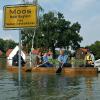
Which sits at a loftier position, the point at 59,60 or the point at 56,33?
the point at 56,33

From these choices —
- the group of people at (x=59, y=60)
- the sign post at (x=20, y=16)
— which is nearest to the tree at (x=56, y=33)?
the group of people at (x=59, y=60)

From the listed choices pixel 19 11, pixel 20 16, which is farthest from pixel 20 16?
pixel 19 11

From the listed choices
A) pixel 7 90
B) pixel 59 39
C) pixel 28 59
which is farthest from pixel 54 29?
pixel 7 90

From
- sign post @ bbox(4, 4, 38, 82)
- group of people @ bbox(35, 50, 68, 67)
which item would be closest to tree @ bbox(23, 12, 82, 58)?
group of people @ bbox(35, 50, 68, 67)

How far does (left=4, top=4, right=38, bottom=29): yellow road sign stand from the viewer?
14.3m

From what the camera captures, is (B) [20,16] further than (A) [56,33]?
No

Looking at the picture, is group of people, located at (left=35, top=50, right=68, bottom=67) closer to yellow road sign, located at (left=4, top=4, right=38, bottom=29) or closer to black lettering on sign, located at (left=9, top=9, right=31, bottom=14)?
yellow road sign, located at (left=4, top=4, right=38, bottom=29)

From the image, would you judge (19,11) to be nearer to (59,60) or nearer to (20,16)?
(20,16)

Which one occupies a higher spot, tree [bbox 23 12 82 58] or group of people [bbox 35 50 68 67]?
tree [bbox 23 12 82 58]

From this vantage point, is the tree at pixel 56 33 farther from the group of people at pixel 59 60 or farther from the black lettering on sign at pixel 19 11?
the black lettering on sign at pixel 19 11

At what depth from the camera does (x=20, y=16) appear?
568 inches

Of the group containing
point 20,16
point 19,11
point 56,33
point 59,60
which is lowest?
point 59,60

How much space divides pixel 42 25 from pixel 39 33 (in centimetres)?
156

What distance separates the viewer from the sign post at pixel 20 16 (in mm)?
14305
